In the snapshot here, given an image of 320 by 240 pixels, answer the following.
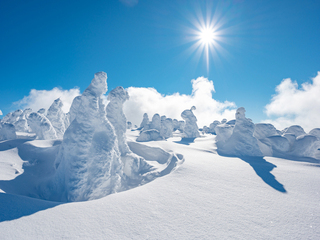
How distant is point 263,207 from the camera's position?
5.04 metres

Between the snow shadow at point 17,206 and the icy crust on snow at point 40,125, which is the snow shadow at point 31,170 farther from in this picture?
the icy crust on snow at point 40,125

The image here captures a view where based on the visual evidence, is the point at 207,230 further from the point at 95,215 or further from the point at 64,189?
the point at 64,189

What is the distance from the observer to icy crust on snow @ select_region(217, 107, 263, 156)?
15.1m

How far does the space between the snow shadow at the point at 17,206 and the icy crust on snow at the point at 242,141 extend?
1627 centimetres

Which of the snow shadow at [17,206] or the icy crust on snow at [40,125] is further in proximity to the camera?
the icy crust on snow at [40,125]

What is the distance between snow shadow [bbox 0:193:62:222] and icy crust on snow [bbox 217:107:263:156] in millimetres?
16271

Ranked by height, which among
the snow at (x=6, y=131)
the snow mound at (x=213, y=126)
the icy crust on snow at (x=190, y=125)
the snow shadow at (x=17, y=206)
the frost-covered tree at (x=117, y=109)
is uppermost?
the snow mound at (x=213, y=126)

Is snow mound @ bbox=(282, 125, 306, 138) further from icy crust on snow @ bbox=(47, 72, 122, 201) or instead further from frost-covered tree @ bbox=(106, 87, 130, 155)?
icy crust on snow @ bbox=(47, 72, 122, 201)

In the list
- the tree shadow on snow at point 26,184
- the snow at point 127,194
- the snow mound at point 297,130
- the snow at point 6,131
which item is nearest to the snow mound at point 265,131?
the snow at point 127,194

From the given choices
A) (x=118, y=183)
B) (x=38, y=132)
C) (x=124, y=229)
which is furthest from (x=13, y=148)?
(x=124, y=229)

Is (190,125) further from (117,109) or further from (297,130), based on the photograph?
(117,109)

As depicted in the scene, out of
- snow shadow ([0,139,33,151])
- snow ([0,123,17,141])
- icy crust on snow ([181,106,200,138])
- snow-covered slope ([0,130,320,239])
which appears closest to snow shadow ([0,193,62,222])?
snow-covered slope ([0,130,320,239])

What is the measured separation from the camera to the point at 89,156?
9.05 metres

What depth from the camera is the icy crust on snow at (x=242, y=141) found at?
15.1 m
